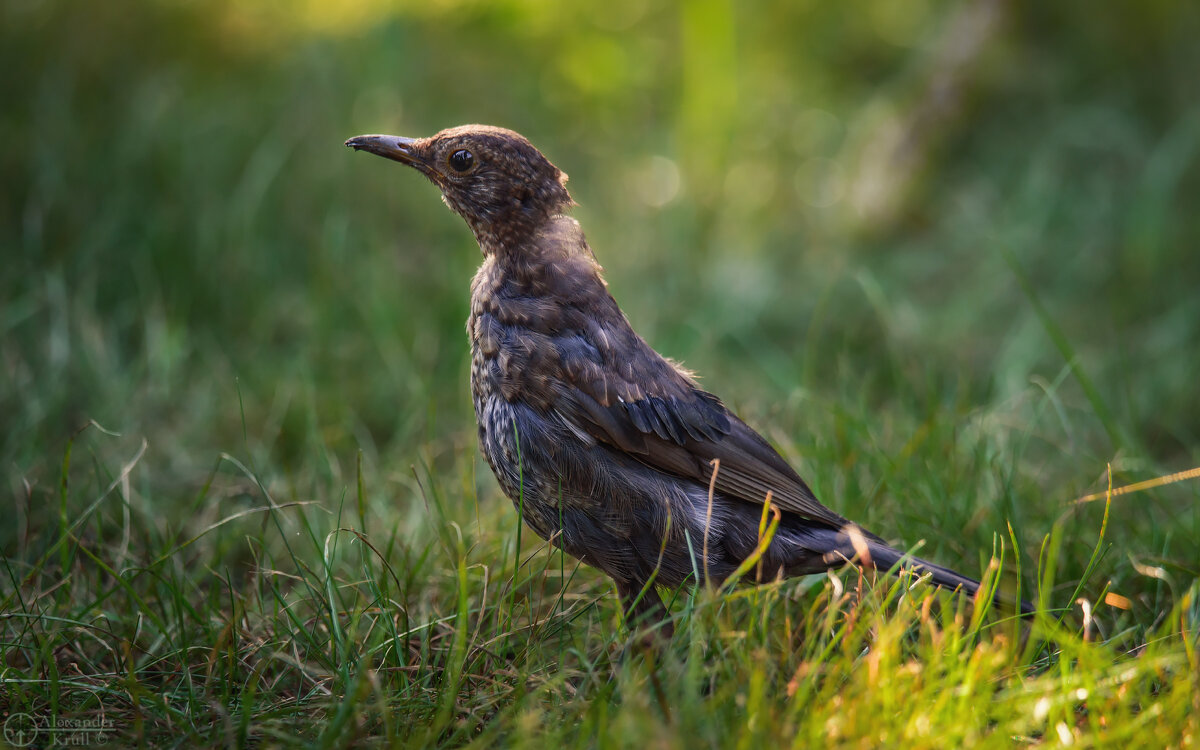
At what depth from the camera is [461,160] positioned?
2.93 m

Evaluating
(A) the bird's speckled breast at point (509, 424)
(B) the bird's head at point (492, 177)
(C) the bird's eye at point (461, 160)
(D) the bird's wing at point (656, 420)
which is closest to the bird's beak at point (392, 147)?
(B) the bird's head at point (492, 177)

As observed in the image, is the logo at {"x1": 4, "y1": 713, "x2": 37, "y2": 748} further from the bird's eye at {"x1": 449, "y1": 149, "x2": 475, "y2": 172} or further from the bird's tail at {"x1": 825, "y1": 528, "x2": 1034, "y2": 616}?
the bird's tail at {"x1": 825, "y1": 528, "x2": 1034, "y2": 616}

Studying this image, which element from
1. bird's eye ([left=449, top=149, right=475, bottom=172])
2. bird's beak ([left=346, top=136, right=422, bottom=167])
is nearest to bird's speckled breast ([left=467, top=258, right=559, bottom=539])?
bird's eye ([left=449, top=149, right=475, bottom=172])

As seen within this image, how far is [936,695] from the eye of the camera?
224 cm

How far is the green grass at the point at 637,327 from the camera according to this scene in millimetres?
2301

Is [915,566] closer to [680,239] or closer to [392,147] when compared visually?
[392,147]

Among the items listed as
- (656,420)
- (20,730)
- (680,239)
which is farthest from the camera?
(680,239)

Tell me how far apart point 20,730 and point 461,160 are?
1871 millimetres

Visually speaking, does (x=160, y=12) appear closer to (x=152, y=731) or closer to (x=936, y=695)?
(x=152, y=731)

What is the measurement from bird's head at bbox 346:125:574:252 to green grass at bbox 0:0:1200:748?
0.79 metres

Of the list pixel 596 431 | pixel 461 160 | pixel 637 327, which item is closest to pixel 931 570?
pixel 596 431

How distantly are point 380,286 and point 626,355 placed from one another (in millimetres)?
2542

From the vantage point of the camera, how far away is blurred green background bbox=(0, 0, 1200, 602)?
3.76 meters

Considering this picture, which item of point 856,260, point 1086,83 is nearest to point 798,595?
point 856,260
